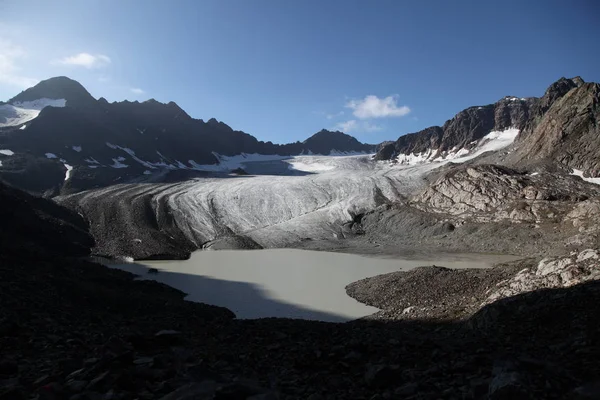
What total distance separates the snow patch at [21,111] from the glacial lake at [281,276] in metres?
80.1

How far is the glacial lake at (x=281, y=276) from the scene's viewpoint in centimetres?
2241

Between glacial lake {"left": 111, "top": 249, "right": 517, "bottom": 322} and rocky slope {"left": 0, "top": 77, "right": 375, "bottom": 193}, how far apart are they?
38.3 metres

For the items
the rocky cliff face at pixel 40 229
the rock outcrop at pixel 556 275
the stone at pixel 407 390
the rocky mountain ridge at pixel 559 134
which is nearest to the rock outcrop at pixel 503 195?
the rocky mountain ridge at pixel 559 134

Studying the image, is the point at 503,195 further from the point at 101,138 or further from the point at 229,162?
the point at 229,162

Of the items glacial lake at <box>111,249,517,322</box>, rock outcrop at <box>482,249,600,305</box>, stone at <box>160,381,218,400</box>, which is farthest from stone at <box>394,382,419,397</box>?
glacial lake at <box>111,249,517,322</box>

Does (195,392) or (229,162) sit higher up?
(229,162)

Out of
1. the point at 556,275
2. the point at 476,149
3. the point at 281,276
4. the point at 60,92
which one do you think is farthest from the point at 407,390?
the point at 60,92

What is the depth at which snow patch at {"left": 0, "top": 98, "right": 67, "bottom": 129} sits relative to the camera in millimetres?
95250

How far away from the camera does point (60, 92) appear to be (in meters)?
123

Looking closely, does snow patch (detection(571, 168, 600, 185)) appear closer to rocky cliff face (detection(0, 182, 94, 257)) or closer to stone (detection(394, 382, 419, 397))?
stone (detection(394, 382, 419, 397))

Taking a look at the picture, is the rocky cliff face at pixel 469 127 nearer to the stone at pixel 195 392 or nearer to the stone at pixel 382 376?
the stone at pixel 382 376

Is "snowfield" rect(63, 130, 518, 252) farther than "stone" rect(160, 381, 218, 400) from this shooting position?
Yes

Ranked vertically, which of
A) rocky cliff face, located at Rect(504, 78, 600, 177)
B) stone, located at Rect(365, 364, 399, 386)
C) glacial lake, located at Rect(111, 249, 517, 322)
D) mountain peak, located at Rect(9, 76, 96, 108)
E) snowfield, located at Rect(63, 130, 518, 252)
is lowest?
glacial lake, located at Rect(111, 249, 517, 322)

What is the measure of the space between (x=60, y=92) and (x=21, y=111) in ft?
68.0
